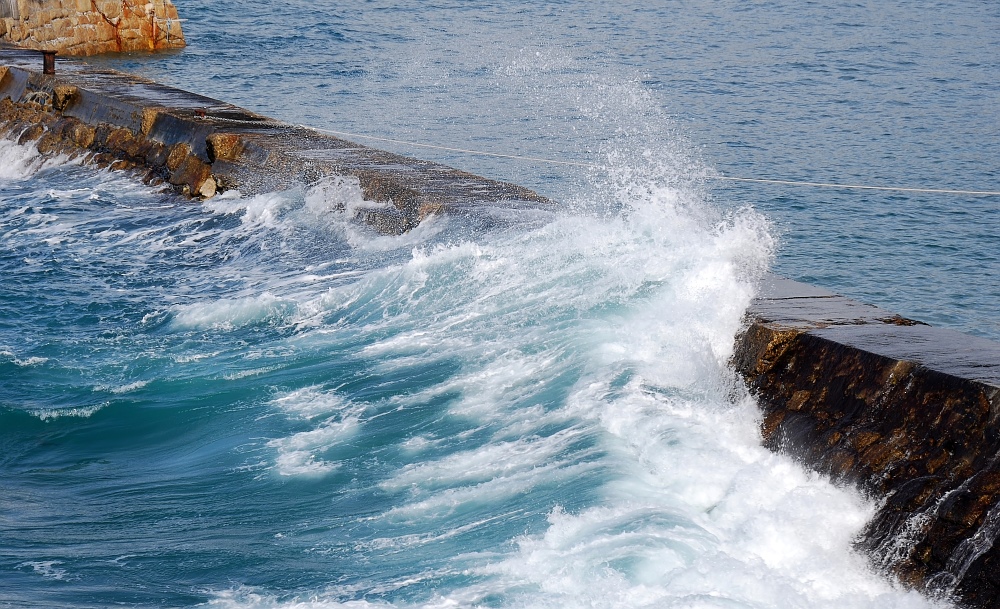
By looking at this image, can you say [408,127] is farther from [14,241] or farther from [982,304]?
[982,304]

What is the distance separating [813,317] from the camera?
6.45 metres

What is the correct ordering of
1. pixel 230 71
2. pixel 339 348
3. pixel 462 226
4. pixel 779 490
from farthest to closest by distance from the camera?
pixel 230 71, pixel 462 226, pixel 339 348, pixel 779 490

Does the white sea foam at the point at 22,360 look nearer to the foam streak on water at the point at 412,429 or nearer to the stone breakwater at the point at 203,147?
the foam streak on water at the point at 412,429

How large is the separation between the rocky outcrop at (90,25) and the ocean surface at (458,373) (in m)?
9.36

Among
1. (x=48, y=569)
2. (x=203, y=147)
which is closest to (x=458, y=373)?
(x=48, y=569)

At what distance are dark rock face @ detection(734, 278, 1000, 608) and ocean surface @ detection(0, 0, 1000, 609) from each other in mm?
137

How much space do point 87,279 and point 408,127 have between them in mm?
7633

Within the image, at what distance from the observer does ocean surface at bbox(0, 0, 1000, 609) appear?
5016 millimetres

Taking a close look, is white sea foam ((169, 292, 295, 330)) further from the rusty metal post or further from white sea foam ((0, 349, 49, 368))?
the rusty metal post

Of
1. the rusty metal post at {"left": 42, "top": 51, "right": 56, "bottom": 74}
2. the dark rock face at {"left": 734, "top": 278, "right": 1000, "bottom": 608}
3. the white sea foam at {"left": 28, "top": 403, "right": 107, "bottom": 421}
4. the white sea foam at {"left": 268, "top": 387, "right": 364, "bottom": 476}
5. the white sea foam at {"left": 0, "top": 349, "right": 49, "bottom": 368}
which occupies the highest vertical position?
the rusty metal post at {"left": 42, "top": 51, "right": 56, "bottom": 74}

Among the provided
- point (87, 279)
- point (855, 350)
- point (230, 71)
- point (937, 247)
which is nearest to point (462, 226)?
point (87, 279)

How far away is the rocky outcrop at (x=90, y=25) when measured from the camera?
23297mm

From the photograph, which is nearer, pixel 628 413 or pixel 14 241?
pixel 628 413

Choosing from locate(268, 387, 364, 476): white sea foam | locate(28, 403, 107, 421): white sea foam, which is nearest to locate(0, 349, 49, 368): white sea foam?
locate(28, 403, 107, 421): white sea foam
